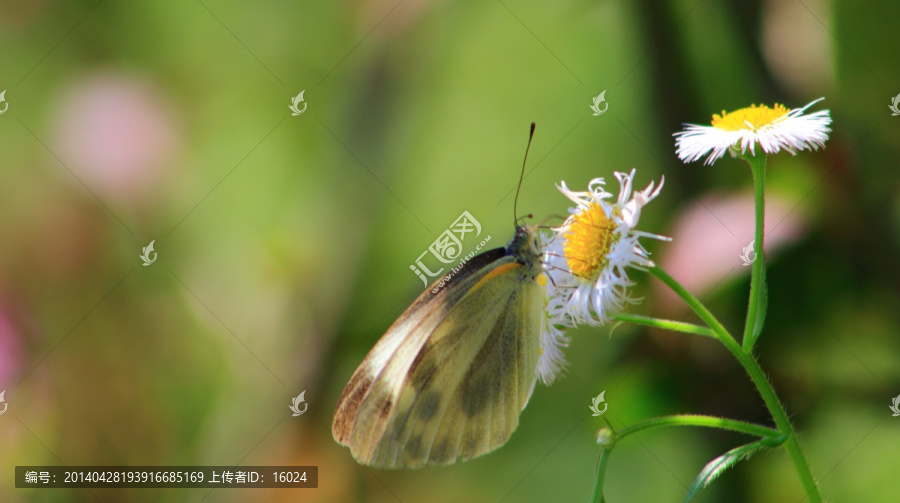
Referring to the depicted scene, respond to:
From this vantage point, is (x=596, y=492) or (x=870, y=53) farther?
(x=870, y=53)

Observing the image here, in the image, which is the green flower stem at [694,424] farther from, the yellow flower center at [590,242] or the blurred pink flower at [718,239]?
the blurred pink flower at [718,239]

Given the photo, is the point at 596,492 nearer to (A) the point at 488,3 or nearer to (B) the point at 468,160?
(B) the point at 468,160

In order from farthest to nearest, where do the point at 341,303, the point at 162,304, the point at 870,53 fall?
the point at 162,304
the point at 341,303
the point at 870,53

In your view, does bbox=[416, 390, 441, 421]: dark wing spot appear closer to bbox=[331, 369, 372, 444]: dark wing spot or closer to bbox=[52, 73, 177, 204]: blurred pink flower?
bbox=[331, 369, 372, 444]: dark wing spot

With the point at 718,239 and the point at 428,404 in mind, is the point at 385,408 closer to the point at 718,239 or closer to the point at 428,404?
the point at 428,404

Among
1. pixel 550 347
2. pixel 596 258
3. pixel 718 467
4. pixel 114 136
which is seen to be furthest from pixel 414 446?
pixel 114 136

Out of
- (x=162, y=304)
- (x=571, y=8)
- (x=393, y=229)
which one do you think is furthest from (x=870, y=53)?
(x=162, y=304)
